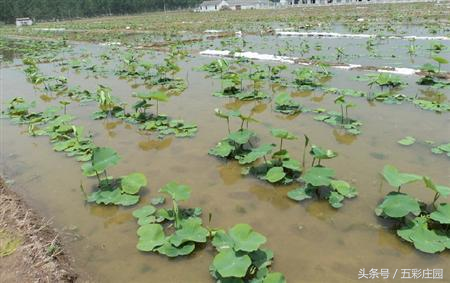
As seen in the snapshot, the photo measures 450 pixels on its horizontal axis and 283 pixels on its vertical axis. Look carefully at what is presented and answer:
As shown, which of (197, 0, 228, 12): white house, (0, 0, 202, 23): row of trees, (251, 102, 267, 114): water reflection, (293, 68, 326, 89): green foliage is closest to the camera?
(251, 102, 267, 114): water reflection

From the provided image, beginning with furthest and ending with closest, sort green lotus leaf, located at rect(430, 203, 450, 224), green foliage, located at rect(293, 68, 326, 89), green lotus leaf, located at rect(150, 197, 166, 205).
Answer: green foliage, located at rect(293, 68, 326, 89)
green lotus leaf, located at rect(150, 197, 166, 205)
green lotus leaf, located at rect(430, 203, 450, 224)

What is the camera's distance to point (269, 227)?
4.16 meters

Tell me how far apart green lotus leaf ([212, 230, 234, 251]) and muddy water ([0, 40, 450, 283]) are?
0.65 feet

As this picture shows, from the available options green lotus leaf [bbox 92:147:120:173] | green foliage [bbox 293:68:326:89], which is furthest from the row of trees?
green lotus leaf [bbox 92:147:120:173]

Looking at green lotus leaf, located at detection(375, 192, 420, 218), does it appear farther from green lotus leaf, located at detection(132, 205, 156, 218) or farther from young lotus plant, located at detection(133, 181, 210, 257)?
green lotus leaf, located at detection(132, 205, 156, 218)

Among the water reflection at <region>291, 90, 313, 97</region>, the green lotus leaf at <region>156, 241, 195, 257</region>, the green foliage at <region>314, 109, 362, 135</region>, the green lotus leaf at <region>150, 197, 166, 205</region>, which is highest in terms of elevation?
the water reflection at <region>291, 90, 313, 97</region>

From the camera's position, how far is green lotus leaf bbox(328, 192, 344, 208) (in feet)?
14.5

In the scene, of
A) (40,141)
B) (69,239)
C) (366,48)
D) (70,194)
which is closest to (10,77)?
(40,141)

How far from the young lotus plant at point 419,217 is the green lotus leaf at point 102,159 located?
3548 millimetres

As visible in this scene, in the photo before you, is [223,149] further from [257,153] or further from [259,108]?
[259,108]

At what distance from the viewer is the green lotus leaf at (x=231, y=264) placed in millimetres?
3039

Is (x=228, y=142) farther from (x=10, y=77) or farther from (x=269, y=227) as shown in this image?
(x=10, y=77)

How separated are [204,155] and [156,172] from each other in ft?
2.91

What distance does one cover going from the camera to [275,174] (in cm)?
489
